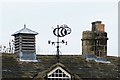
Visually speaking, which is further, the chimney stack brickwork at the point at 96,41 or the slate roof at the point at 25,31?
the chimney stack brickwork at the point at 96,41

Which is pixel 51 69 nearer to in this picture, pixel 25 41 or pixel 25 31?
pixel 25 41

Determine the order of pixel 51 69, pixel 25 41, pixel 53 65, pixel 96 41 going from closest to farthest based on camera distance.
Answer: pixel 51 69 < pixel 53 65 < pixel 25 41 < pixel 96 41

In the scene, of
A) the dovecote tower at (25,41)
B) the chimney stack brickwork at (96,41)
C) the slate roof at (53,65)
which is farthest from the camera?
the chimney stack brickwork at (96,41)

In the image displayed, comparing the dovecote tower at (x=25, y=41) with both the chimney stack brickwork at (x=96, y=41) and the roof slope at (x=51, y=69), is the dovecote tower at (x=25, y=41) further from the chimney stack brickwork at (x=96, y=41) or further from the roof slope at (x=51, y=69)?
the roof slope at (x=51, y=69)

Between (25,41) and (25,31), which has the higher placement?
(25,31)

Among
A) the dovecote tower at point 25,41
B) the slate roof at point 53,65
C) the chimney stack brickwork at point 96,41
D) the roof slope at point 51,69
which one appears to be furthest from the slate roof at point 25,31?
the roof slope at point 51,69

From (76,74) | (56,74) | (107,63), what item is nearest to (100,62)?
(107,63)

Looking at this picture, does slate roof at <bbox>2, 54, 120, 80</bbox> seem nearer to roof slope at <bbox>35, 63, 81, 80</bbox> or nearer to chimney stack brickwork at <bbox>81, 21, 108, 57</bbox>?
roof slope at <bbox>35, 63, 81, 80</bbox>

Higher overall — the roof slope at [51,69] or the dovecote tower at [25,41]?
the dovecote tower at [25,41]

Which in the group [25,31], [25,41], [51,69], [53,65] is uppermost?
[25,31]

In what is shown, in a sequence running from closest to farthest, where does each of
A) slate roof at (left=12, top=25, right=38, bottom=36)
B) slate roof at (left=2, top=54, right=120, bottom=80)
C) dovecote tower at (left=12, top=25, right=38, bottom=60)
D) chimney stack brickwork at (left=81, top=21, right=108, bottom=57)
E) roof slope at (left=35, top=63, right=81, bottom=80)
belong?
roof slope at (left=35, top=63, right=81, bottom=80) → slate roof at (left=2, top=54, right=120, bottom=80) → dovecote tower at (left=12, top=25, right=38, bottom=60) → slate roof at (left=12, top=25, right=38, bottom=36) → chimney stack brickwork at (left=81, top=21, right=108, bottom=57)

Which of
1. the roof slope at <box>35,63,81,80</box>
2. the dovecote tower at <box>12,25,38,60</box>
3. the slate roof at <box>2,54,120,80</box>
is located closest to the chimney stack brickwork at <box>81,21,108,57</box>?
the slate roof at <box>2,54,120,80</box>

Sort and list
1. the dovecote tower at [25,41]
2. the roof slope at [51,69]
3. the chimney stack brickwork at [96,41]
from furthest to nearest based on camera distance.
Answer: the chimney stack brickwork at [96,41], the dovecote tower at [25,41], the roof slope at [51,69]

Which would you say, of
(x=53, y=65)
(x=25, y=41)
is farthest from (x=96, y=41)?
(x=53, y=65)
